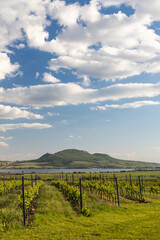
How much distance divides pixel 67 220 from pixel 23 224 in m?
3.43

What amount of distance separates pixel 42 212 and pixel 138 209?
9548 millimetres

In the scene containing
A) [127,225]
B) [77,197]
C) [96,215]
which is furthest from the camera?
[77,197]

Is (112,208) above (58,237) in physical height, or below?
below

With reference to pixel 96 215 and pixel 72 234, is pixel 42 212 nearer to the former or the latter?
pixel 96 215

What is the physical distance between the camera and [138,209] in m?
20.1

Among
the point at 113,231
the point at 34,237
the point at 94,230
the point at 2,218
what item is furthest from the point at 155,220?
the point at 2,218

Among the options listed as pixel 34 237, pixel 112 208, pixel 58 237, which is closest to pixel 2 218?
pixel 34 237

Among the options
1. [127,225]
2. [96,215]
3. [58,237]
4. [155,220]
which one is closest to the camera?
[58,237]

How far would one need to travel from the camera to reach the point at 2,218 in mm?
14664

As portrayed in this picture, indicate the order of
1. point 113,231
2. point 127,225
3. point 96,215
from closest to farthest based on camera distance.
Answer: point 113,231 < point 127,225 < point 96,215

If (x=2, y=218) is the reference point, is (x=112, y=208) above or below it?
below

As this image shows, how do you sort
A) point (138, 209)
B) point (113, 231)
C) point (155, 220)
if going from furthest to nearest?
point (138, 209)
point (155, 220)
point (113, 231)

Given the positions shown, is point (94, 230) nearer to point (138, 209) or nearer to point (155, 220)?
point (155, 220)

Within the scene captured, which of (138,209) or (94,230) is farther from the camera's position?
(138,209)
